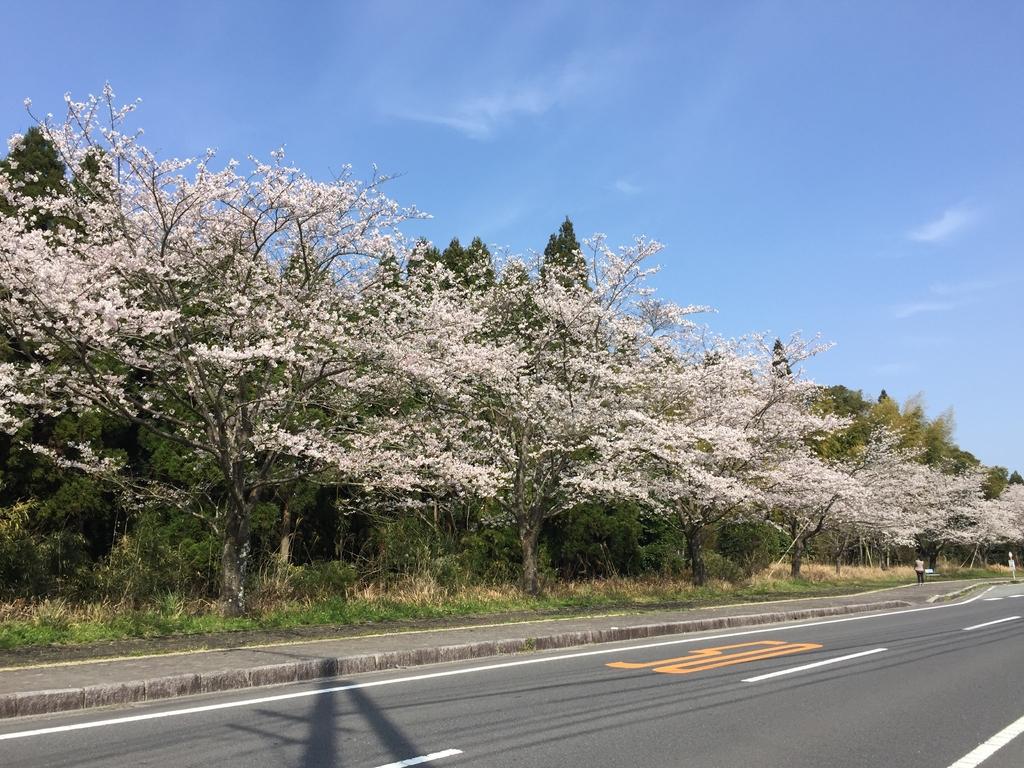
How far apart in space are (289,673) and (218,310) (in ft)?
22.0

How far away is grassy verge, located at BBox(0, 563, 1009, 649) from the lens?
9555mm

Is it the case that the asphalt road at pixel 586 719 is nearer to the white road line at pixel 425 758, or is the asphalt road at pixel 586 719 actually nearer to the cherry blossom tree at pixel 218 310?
the white road line at pixel 425 758

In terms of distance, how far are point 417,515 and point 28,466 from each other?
26.5 feet

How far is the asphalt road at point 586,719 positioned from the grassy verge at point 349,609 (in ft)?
11.0

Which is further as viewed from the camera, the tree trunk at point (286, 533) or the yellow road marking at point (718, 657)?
the tree trunk at point (286, 533)

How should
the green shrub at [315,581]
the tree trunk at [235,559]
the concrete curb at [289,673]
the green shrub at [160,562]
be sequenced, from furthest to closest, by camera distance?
1. the green shrub at [315,581]
2. the green shrub at [160,562]
3. the tree trunk at [235,559]
4. the concrete curb at [289,673]

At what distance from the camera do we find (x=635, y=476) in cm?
1753

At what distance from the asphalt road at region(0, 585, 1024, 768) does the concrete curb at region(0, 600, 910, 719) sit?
0.90 ft

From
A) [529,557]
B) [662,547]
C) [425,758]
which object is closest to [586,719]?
[425,758]

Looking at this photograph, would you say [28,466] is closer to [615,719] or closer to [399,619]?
[399,619]

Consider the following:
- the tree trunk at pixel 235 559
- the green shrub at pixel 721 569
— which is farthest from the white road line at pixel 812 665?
the green shrub at pixel 721 569

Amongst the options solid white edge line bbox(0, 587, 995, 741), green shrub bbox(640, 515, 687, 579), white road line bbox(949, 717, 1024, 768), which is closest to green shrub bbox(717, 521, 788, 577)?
green shrub bbox(640, 515, 687, 579)

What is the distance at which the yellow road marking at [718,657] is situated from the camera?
8.94 meters

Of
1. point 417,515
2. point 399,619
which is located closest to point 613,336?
point 417,515
